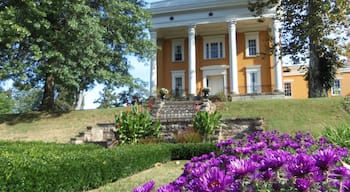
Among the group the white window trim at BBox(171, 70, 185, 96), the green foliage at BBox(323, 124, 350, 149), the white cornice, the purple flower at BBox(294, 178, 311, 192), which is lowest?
the green foliage at BBox(323, 124, 350, 149)

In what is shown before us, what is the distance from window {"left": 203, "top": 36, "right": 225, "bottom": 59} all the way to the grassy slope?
40.7 ft

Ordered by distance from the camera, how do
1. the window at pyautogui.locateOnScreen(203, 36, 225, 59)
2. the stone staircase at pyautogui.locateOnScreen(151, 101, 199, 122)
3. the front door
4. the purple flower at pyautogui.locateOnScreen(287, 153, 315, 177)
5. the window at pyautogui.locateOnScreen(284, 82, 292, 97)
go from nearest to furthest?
the purple flower at pyautogui.locateOnScreen(287, 153, 315, 177) < the stone staircase at pyautogui.locateOnScreen(151, 101, 199, 122) < the front door < the window at pyautogui.locateOnScreen(203, 36, 225, 59) < the window at pyautogui.locateOnScreen(284, 82, 292, 97)

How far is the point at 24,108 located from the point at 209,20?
44.1 m

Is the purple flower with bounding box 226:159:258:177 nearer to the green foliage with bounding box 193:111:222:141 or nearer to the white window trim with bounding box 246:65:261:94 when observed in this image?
the green foliage with bounding box 193:111:222:141

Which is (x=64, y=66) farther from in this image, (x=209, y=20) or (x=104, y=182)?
(x=209, y=20)

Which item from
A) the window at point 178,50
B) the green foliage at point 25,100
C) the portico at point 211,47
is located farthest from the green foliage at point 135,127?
the green foliage at point 25,100

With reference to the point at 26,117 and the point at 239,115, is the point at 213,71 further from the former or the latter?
the point at 26,117

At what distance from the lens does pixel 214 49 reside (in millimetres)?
31938

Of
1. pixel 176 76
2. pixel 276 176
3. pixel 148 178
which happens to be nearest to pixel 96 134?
pixel 148 178

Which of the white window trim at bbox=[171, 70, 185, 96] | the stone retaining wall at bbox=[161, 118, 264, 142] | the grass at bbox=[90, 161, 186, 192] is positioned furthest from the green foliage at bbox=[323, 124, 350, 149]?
the white window trim at bbox=[171, 70, 185, 96]

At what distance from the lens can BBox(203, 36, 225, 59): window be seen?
31641 millimetres

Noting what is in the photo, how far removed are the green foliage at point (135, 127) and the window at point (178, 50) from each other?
19092mm

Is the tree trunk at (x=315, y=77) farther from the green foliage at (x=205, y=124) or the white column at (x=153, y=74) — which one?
the white column at (x=153, y=74)

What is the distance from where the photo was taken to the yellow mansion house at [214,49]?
1112 inches
